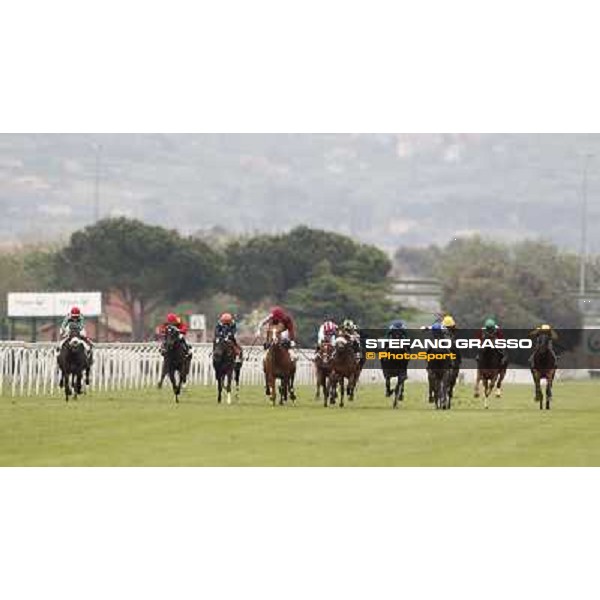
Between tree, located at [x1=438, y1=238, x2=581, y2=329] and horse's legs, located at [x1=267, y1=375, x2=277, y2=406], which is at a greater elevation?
tree, located at [x1=438, y1=238, x2=581, y2=329]

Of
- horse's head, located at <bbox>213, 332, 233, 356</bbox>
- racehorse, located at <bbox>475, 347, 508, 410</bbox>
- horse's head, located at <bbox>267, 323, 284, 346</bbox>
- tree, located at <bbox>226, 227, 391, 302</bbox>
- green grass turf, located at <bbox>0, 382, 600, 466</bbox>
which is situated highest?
tree, located at <bbox>226, 227, 391, 302</bbox>

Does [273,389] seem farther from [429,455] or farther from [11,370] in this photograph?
[429,455]

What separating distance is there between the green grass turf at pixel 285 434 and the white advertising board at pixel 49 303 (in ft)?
132

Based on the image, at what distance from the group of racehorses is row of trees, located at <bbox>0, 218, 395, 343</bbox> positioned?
72.7 meters

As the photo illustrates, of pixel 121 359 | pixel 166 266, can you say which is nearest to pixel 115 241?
pixel 166 266

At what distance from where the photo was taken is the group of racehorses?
3534 cm

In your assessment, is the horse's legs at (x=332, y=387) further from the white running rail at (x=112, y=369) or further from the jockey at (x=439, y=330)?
the white running rail at (x=112, y=369)

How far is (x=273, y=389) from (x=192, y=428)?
8.28m

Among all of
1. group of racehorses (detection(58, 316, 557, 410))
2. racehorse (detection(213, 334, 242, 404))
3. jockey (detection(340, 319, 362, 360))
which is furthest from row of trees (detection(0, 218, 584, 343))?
racehorse (detection(213, 334, 242, 404))

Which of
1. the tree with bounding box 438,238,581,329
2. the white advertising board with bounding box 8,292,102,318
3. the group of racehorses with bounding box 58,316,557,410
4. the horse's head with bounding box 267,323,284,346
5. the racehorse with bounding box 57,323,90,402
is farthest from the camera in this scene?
the tree with bounding box 438,238,581,329

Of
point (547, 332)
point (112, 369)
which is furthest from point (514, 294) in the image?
point (547, 332)

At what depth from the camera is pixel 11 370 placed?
136 ft

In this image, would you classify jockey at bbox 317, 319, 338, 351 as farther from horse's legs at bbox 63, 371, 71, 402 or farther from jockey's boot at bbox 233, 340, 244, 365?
horse's legs at bbox 63, 371, 71, 402

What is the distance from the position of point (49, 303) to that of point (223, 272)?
1568 inches
